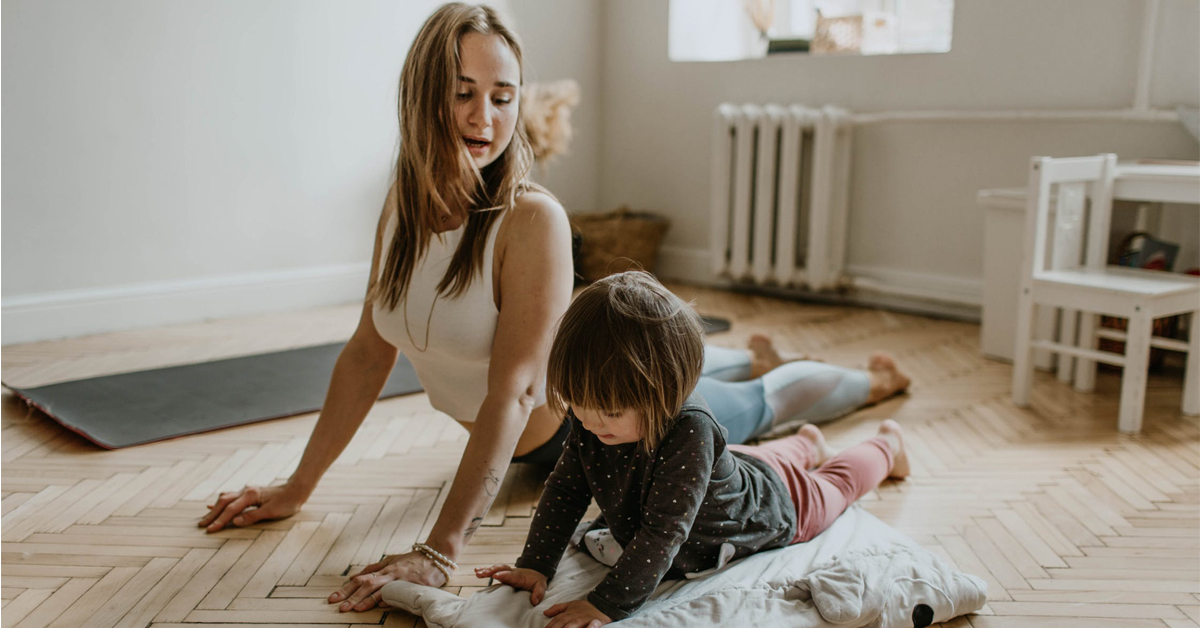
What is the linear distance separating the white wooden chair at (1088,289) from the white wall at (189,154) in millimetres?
1887

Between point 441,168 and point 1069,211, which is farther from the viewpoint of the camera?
point 1069,211

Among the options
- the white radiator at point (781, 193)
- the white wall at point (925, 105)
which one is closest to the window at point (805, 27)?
the white wall at point (925, 105)

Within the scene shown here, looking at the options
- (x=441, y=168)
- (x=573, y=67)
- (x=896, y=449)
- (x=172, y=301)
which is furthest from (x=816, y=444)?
(x=573, y=67)

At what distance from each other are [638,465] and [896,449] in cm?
83

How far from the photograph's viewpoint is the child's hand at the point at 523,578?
1.36 meters

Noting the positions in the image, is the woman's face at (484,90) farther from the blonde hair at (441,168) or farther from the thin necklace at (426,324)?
the thin necklace at (426,324)

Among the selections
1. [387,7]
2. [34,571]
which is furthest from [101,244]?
[34,571]

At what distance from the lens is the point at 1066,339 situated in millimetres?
2688

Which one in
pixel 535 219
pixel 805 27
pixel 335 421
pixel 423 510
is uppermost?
pixel 805 27

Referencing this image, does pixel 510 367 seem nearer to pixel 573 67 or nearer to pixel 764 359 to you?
pixel 764 359

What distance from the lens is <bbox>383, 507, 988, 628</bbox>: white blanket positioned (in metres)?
1.31

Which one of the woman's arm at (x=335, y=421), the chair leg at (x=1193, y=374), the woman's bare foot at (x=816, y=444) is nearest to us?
the woman's arm at (x=335, y=421)

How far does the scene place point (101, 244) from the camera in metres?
3.19

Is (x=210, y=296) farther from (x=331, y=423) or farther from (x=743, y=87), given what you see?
(x=743, y=87)
